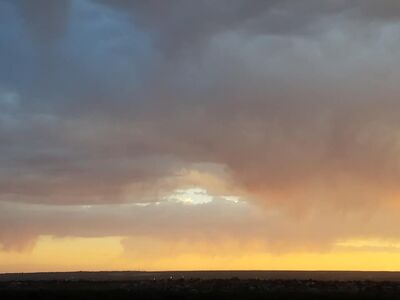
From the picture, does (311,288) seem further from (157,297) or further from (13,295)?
(13,295)

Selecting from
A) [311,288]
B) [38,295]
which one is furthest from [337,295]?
[38,295]

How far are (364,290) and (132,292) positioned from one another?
76.4 ft

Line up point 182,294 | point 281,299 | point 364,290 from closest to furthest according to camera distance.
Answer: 1. point 281,299
2. point 182,294
3. point 364,290

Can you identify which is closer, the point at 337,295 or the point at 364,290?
the point at 337,295

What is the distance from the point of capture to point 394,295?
6181cm

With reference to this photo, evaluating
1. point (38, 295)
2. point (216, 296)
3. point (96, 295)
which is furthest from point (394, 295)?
point (38, 295)

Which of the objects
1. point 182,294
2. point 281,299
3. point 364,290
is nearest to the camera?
point 281,299

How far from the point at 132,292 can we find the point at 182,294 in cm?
553

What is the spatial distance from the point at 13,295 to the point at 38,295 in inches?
99.7

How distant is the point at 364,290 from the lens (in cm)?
7006

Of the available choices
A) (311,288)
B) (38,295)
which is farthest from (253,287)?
(38,295)

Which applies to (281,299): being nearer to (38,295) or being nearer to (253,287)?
(253,287)

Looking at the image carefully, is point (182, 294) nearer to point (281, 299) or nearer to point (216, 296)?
point (216, 296)

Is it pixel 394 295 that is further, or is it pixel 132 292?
pixel 132 292
